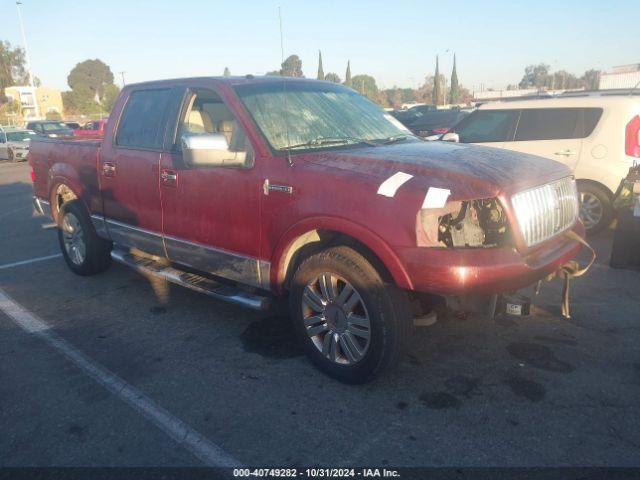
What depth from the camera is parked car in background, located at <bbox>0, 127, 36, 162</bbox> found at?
22.8 meters

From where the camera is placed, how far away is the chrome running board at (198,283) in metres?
3.75

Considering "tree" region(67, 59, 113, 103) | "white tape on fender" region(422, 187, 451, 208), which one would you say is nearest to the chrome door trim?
"white tape on fender" region(422, 187, 451, 208)

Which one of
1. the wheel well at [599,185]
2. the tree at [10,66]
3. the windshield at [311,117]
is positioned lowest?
the wheel well at [599,185]

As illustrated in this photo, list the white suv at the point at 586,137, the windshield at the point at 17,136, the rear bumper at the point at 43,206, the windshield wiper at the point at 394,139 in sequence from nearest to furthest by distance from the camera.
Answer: the windshield wiper at the point at 394,139, the rear bumper at the point at 43,206, the white suv at the point at 586,137, the windshield at the point at 17,136

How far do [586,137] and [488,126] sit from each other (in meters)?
1.40

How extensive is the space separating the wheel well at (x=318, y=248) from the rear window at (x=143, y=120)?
1731 millimetres

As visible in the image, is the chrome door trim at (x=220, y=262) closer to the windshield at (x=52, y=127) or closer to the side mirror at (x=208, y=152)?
the side mirror at (x=208, y=152)

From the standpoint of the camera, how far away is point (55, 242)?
7789 mm

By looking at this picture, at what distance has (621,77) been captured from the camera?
890 inches

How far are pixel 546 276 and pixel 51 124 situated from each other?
2769 cm

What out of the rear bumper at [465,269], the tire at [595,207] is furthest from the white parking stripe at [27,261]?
the tire at [595,207]

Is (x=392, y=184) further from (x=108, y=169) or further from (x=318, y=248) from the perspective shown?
(x=108, y=169)

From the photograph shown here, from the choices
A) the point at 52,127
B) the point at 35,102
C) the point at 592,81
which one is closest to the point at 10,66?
the point at 35,102

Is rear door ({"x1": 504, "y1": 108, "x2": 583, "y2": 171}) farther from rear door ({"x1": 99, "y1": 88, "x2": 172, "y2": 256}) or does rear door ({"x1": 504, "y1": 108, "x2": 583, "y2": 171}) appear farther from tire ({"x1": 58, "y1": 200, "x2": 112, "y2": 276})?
tire ({"x1": 58, "y1": 200, "x2": 112, "y2": 276})
